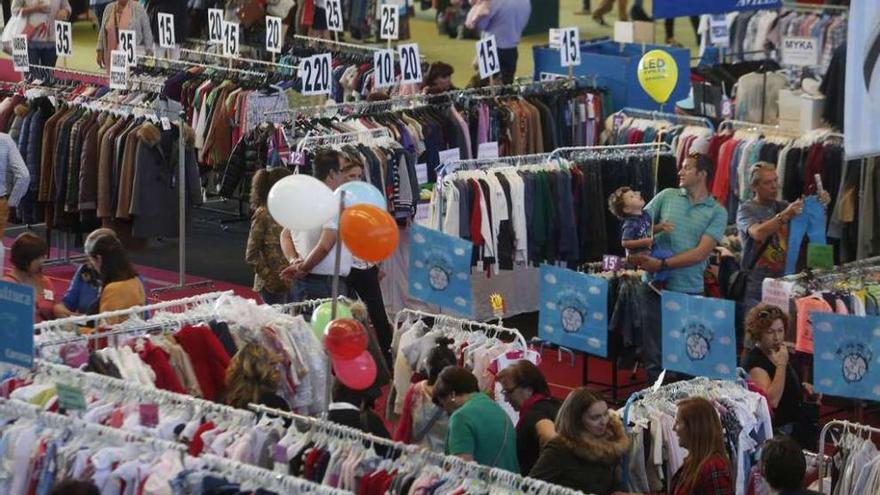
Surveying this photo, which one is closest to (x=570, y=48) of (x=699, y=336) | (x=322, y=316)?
(x=699, y=336)

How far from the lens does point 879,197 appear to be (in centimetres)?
1249

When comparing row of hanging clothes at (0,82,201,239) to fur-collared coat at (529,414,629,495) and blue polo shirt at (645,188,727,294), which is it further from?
fur-collared coat at (529,414,629,495)

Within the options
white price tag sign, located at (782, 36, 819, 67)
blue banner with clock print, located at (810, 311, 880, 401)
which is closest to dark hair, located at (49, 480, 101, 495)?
blue banner with clock print, located at (810, 311, 880, 401)

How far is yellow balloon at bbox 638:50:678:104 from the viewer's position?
1364 centimetres

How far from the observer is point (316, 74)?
1354 cm

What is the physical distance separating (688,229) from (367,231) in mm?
3551

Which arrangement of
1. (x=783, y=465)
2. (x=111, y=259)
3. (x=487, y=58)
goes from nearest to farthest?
1. (x=783, y=465)
2. (x=111, y=259)
3. (x=487, y=58)

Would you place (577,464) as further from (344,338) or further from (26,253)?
(26,253)

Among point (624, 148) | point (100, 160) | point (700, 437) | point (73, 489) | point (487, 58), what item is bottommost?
point (700, 437)

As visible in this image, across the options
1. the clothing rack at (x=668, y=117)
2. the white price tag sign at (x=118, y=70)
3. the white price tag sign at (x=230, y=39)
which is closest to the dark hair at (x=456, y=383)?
the clothing rack at (x=668, y=117)

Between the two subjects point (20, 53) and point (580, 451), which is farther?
point (20, 53)

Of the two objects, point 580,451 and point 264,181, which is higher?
point 264,181

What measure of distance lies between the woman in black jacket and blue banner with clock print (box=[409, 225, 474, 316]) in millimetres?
2790

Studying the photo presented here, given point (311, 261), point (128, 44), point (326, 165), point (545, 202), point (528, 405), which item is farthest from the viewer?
point (128, 44)
